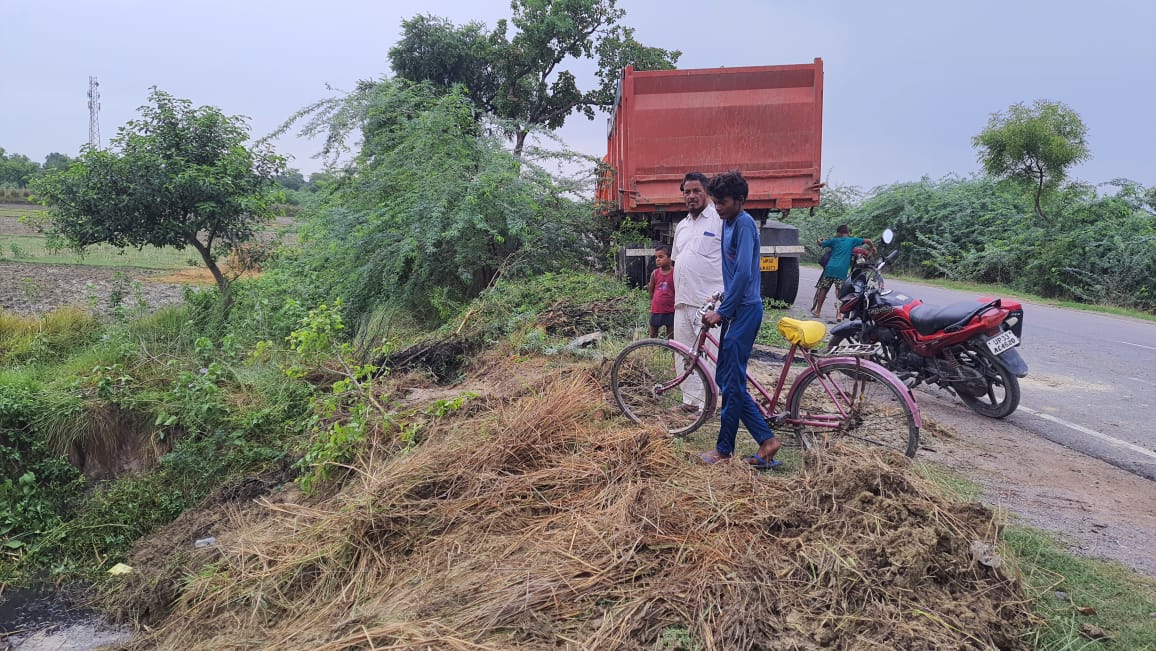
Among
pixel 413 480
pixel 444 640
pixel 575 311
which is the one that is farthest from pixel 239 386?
pixel 444 640

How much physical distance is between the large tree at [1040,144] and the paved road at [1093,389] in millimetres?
10329

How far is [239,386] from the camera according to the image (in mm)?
6711

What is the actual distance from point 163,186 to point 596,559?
29.1 ft

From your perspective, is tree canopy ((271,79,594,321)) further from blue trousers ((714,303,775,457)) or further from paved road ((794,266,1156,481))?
blue trousers ((714,303,775,457))

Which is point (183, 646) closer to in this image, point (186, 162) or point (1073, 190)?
point (186, 162)

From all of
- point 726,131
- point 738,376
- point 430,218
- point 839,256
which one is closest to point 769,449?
point 738,376

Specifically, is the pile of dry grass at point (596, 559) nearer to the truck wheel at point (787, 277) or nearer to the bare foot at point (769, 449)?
the bare foot at point (769, 449)

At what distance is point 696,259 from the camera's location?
445 centimetres

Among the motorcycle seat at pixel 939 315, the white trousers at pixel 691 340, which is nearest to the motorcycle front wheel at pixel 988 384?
the motorcycle seat at pixel 939 315

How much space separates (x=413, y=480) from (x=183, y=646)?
149 cm

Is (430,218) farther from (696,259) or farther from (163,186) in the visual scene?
(696,259)

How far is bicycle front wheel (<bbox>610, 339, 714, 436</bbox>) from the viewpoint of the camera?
4.35 meters

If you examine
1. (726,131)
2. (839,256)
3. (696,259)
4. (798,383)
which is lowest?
(798,383)

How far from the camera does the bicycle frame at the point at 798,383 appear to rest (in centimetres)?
379
